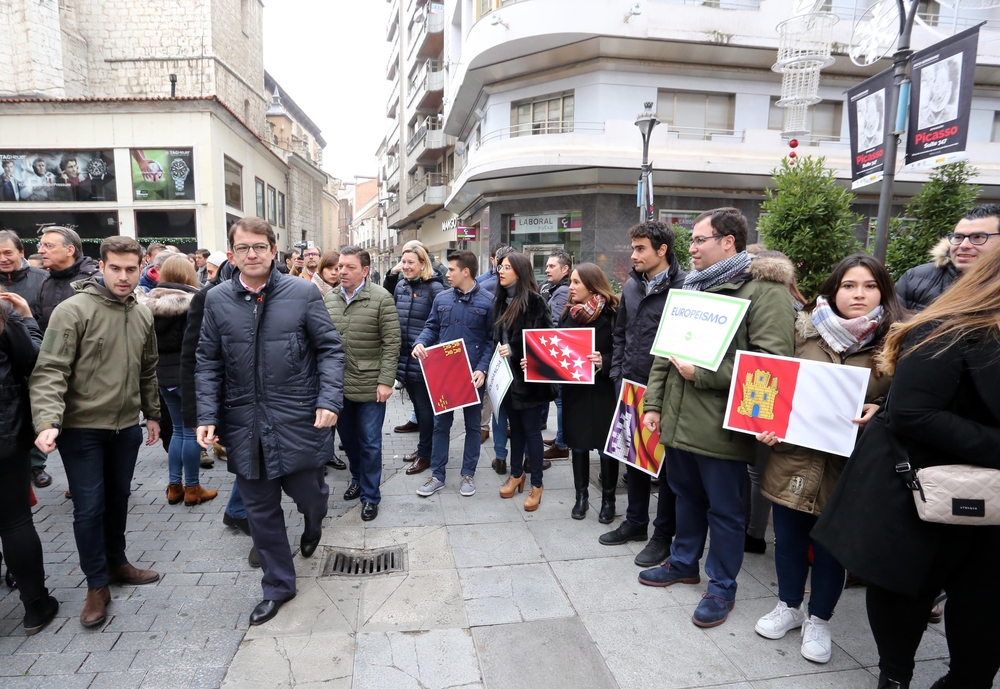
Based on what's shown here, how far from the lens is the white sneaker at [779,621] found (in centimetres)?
308

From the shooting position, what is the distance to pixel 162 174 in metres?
19.2

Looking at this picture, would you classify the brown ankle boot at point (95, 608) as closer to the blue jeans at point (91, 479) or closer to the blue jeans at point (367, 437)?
the blue jeans at point (91, 479)

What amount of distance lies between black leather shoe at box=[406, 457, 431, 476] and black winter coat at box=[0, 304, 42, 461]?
10.6 feet

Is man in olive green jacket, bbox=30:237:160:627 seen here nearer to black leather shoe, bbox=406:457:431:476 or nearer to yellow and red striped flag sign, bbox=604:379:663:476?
black leather shoe, bbox=406:457:431:476

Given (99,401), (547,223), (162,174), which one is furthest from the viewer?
(547,223)

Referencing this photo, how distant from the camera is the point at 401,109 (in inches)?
1612

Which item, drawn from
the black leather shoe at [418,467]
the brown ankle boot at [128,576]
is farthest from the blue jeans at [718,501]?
the brown ankle boot at [128,576]

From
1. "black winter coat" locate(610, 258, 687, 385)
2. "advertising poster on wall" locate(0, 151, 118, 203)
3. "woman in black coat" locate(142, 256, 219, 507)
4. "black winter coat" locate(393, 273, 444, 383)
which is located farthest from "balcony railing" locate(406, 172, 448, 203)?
"black winter coat" locate(610, 258, 687, 385)

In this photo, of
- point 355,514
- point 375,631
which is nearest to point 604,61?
point 355,514

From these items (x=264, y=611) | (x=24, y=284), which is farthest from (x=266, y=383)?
(x=24, y=284)

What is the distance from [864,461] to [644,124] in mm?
11363

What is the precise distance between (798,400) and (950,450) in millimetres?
816

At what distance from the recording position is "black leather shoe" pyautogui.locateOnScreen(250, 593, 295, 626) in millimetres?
3191

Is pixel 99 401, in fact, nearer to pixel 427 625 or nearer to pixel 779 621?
pixel 427 625
